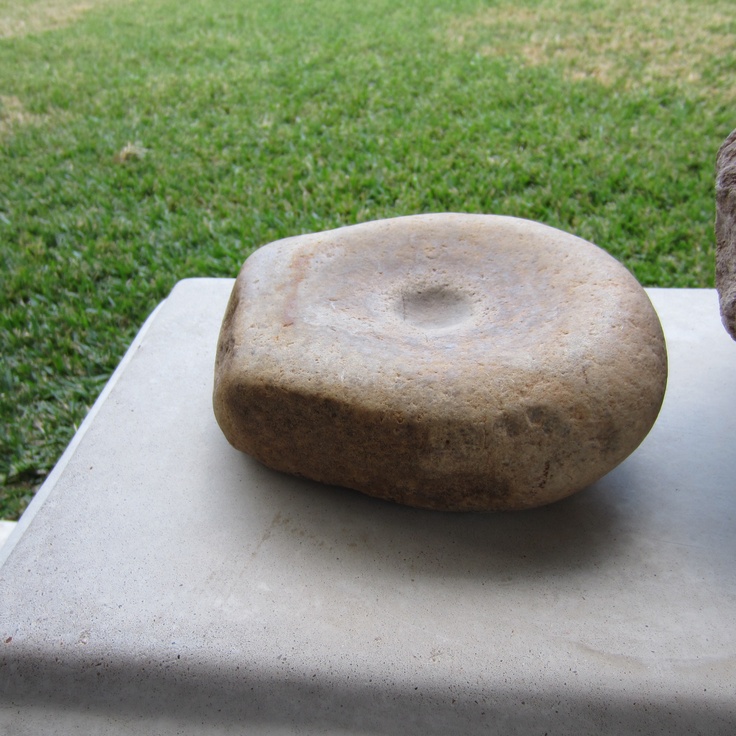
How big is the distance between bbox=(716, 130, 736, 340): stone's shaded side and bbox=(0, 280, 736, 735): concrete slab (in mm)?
510

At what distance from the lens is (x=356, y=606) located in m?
1.64

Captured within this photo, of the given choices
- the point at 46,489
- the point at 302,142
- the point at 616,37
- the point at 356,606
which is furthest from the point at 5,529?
the point at 616,37

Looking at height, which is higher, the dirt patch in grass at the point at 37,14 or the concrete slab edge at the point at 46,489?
the dirt patch in grass at the point at 37,14

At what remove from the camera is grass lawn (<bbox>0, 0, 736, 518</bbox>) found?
10.5 ft

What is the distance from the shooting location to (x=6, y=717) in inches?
63.7

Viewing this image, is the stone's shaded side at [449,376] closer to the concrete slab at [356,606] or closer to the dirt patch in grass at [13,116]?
the concrete slab at [356,606]

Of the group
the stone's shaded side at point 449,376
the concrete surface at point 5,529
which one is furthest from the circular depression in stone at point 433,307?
the concrete surface at point 5,529

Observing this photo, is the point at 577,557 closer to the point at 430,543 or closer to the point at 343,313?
the point at 430,543

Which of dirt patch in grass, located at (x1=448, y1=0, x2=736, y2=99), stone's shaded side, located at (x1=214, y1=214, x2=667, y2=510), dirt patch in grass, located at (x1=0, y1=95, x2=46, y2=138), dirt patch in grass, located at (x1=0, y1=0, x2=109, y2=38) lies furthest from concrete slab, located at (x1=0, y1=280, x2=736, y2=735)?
dirt patch in grass, located at (x1=0, y1=0, x2=109, y2=38)

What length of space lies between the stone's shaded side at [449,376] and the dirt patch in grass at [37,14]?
5545 millimetres

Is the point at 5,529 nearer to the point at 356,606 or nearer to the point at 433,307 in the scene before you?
the point at 356,606

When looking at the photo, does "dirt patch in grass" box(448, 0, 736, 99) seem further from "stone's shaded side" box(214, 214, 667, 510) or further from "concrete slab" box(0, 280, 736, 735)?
"concrete slab" box(0, 280, 736, 735)

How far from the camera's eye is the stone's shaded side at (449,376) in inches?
65.4

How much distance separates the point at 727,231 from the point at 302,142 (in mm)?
3009
